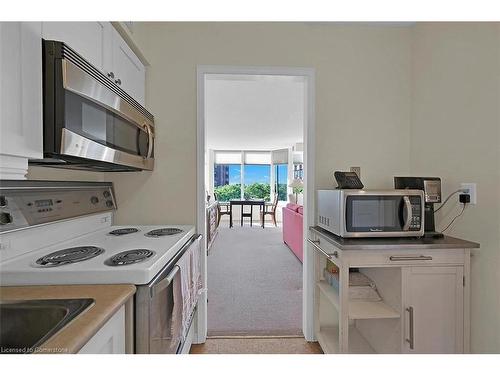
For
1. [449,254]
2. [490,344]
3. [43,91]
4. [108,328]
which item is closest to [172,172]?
[43,91]

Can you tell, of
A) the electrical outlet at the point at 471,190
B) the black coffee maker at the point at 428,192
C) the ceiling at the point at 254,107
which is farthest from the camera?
the ceiling at the point at 254,107

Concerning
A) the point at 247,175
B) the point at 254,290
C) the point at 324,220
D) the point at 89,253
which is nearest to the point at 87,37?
the point at 89,253

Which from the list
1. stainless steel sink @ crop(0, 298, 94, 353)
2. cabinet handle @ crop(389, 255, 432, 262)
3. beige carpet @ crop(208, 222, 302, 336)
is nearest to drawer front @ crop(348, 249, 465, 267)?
cabinet handle @ crop(389, 255, 432, 262)

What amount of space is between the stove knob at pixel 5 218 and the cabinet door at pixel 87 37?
677mm

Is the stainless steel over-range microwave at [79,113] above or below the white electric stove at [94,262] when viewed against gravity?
above

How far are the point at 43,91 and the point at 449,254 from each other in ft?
6.33

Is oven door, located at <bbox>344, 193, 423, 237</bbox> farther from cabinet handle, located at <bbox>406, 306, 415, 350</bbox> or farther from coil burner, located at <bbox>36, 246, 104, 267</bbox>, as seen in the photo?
coil burner, located at <bbox>36, 246, 104, 267</bbox>

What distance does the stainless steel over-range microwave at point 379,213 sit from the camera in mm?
1502

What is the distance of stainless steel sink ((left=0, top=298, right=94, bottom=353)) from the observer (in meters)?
0.78

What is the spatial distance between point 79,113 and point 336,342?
1.93 m

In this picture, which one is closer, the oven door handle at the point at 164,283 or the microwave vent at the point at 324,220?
the oven door handle at the point at 164,283

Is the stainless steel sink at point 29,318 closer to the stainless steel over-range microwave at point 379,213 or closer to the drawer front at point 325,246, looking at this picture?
the drawer front at point 325,246

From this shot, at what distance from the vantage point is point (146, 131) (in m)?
1.58

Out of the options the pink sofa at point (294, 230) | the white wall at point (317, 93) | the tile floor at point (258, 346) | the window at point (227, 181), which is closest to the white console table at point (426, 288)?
the tile floor at point (258, 346)
